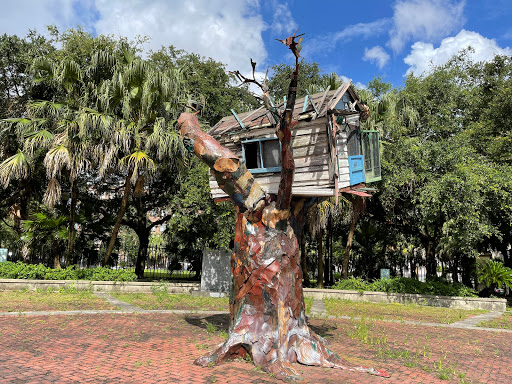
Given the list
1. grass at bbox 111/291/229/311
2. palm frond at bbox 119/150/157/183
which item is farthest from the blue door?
palm frond at bbox 119/150/157/183

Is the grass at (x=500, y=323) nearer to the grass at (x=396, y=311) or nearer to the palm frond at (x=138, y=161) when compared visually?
the grass at (x=396, y=311)

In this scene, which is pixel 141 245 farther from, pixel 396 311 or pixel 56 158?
pixel 396 311

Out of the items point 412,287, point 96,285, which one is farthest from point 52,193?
point 412,287

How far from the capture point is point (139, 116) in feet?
56.7

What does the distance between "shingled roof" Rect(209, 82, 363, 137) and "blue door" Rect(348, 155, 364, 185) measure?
1.25m

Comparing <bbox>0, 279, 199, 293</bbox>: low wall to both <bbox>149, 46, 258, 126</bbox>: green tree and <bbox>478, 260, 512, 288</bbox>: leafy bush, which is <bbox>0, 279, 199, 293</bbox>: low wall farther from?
<bbox>478, 260, 512, 288</bbox>: leafy bush

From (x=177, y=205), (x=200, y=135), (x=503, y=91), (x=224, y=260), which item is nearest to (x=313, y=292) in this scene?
(x=224, y=260)

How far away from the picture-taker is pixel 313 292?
733 inches

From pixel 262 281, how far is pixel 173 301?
9274 mm

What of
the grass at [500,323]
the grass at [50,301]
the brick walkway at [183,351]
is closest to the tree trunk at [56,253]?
the grass at [50,301]

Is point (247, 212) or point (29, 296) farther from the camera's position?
point (29, 296)

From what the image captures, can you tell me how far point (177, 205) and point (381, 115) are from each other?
34.9ft

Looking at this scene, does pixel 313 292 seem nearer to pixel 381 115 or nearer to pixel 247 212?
pixel 381 115

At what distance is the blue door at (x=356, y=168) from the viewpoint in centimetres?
820
